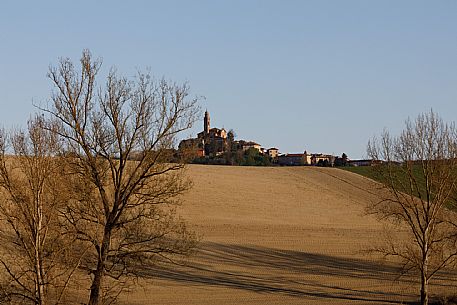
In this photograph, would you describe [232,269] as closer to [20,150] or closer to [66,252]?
[66,252]

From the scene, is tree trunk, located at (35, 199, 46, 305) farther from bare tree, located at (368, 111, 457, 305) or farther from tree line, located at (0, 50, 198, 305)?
bare tree, located at (368, 111, 457, 305)

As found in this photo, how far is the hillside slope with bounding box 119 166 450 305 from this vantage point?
1291 inches

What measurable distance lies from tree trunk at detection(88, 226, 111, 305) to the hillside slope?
4.81 m

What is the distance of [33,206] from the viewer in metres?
18.0

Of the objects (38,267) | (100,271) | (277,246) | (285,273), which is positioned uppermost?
(38,267)

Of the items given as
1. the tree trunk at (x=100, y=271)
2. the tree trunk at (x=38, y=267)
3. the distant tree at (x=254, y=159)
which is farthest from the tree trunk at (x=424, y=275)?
the distant tree at (x=254, y=159)

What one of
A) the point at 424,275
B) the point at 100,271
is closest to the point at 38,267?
the point at 100,271

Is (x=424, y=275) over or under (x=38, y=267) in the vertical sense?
under

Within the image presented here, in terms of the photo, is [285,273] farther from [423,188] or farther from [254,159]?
[254,159]

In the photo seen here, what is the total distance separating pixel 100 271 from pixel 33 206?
5077 millimetres

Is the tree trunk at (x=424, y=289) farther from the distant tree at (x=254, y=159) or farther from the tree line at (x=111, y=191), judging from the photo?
the distant tree at (x=254, y=159)

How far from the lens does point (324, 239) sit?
164ft

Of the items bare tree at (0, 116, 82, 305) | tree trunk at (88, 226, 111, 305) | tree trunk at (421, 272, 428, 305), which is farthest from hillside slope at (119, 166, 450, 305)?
bare tree at (0, 116, 82, 305)

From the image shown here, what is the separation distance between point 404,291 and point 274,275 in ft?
25.1
